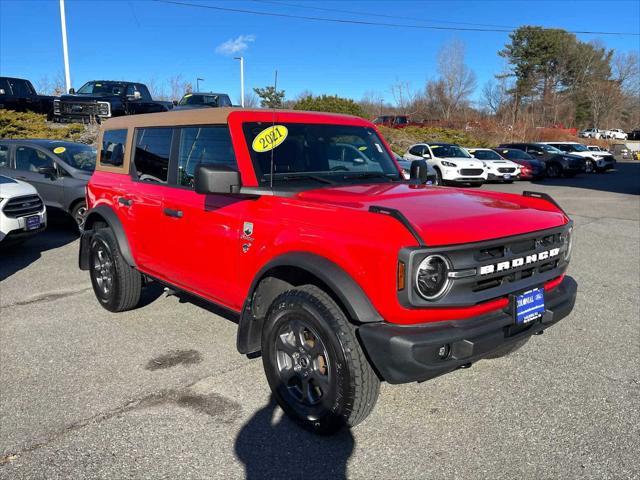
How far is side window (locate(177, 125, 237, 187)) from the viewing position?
3.71 meters

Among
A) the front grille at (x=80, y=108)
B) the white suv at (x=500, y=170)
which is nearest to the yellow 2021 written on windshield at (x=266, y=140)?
the front grille at (x=80, y=108)

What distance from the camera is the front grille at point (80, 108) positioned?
1680 cm

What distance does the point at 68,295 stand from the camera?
19.1 feet

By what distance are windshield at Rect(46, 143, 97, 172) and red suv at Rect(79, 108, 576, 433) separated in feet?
17.9

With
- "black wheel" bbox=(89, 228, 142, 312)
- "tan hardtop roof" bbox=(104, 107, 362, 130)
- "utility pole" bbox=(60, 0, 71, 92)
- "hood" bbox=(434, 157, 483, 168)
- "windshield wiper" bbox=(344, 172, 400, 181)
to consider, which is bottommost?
"black wheel" bbox=(89, 228, 142, 312)

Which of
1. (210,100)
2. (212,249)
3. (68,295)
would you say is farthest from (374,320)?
(210,100)

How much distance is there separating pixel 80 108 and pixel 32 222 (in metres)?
10.8

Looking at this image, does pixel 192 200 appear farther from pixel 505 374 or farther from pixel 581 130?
pixel 581 130

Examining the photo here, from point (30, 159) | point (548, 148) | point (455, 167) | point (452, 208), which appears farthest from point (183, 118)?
point (548, 148)

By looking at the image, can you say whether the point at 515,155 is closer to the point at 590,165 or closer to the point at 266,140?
the point at 590,165

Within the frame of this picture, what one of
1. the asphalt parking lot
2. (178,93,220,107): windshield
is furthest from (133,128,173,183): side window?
(178,93,220,107): windshield

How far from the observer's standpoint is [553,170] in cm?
2480

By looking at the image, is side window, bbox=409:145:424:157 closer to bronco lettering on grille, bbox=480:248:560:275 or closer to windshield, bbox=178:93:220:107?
windshield, bbox=178:93:220:107

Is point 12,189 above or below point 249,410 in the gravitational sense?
above
